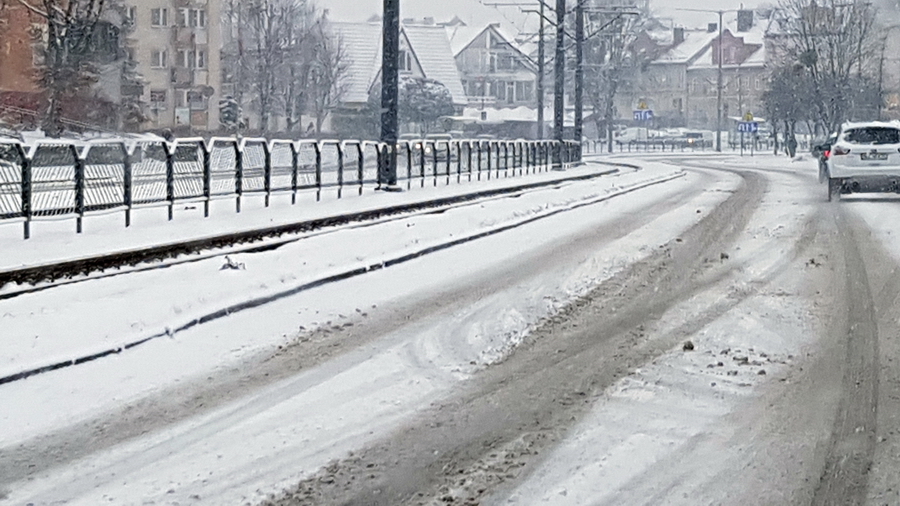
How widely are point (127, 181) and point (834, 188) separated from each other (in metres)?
15.0

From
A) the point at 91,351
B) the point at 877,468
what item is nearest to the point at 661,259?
the point at 91,351

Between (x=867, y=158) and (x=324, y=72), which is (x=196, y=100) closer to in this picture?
(x=324, y=72)

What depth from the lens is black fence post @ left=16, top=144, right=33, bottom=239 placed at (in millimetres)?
16672

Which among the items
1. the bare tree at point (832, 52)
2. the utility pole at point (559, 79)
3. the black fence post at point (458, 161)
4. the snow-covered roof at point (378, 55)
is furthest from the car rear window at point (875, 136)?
the snow-covered roof at point (378, 55)

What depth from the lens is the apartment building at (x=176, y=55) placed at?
7494 centimetres

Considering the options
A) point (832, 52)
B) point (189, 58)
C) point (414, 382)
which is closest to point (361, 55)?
point (189, 58)

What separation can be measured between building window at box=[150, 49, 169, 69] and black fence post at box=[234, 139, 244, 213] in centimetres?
5508

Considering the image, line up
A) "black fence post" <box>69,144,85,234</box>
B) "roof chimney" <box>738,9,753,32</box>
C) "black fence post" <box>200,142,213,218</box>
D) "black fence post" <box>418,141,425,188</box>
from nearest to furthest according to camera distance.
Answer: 1. "black fence post" <box>69,144,85,234</box>
2. "black fence post" <box>200,142,213,218</box>
3. "black fence post" <box>418,141,425,188</box>
4. "roof chimney" <box>738,9,753,32</box>

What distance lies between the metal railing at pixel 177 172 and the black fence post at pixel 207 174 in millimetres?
16

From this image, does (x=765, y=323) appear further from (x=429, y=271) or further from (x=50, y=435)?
(x=50, y=435)

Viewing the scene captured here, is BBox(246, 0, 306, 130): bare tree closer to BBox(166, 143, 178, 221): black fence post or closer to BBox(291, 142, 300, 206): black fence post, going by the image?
BBox(291, 142, 300, 206): black fence post

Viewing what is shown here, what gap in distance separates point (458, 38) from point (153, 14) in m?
54.8

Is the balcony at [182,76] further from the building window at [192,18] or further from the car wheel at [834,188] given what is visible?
the car wheel at [834,188]

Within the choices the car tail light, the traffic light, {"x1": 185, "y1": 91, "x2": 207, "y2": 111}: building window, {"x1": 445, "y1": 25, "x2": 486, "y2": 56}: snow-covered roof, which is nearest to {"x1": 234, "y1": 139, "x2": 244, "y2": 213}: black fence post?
the car tail light
